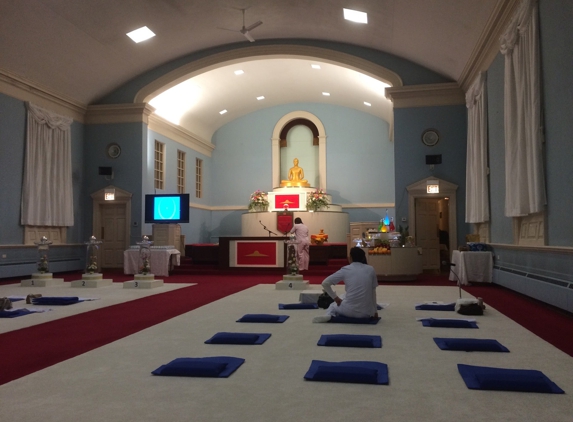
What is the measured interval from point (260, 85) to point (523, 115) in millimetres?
13079

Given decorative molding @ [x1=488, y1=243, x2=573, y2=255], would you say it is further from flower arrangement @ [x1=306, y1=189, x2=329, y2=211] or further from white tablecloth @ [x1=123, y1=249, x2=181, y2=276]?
flower arrangement @ [x1=306, y1=189, x2=329, y2=211]

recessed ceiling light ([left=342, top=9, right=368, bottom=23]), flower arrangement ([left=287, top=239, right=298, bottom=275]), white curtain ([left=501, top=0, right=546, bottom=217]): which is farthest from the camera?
recessed ceiling light ([left=342, top=9, right=368, bottom=23])

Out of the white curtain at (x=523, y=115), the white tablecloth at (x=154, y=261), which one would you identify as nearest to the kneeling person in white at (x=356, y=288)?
the white curtain at (x=523, y=115)

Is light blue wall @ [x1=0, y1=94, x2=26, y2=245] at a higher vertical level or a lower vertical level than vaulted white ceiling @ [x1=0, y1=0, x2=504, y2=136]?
lower

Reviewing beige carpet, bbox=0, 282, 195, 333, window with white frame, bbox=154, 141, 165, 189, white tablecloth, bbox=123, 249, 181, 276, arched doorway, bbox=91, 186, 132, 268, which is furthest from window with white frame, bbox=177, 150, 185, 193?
beige carpet, bbox=0, 282, 195, 333

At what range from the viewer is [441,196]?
15047 millimetres

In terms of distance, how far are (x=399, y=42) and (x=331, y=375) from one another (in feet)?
40.1

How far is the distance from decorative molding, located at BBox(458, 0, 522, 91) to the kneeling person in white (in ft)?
19.5

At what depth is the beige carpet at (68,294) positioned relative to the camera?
7254 mm

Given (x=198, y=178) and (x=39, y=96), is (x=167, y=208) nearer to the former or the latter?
(x=39, y=96)

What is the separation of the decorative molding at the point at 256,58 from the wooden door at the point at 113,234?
3.64 m

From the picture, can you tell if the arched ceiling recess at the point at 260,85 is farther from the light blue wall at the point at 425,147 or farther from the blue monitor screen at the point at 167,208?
the blue monitor screen at the point at 167,208

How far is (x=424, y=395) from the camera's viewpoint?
367 cm

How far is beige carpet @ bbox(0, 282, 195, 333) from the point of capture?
7.25 meters
